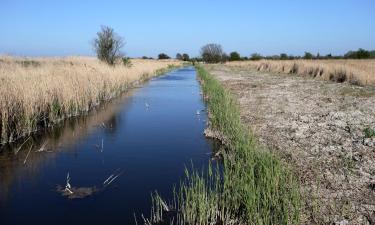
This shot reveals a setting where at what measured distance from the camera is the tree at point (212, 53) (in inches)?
3719

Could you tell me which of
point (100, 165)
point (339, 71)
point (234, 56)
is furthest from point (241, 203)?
point (234, 56)

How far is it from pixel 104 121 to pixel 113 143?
303cm

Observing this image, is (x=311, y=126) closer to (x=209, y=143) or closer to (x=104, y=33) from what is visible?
(x=209, y=143)

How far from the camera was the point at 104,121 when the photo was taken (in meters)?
12.1

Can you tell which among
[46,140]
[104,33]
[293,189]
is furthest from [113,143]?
[104,33]

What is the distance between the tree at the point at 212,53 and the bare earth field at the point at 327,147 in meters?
81.2

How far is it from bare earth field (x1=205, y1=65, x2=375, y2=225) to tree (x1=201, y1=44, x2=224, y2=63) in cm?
8120

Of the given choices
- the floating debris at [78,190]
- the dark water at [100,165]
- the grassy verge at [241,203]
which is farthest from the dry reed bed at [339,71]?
the floating debris at [78,190]

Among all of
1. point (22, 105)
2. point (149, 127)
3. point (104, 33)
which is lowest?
point (149, 127)

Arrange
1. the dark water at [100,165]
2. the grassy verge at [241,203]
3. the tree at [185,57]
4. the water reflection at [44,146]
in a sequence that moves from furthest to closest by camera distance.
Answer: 1. the tree at [185,57]
2. the water reflection at [44,146]
3. the dark water at [100,165]
4. the grassy verge at [241,203]

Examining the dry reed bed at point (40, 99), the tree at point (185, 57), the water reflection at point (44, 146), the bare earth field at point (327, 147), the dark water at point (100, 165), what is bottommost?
the dark water at point (100, 165)

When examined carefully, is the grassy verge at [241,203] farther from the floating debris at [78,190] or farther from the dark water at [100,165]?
the floating debris at [78,190]

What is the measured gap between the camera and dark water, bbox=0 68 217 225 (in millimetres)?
5234

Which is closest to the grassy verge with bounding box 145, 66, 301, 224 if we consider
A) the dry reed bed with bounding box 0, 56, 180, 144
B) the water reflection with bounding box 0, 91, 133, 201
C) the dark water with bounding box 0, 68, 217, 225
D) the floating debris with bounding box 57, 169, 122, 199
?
the dark water with bounding box 0, 68, 217, 225
